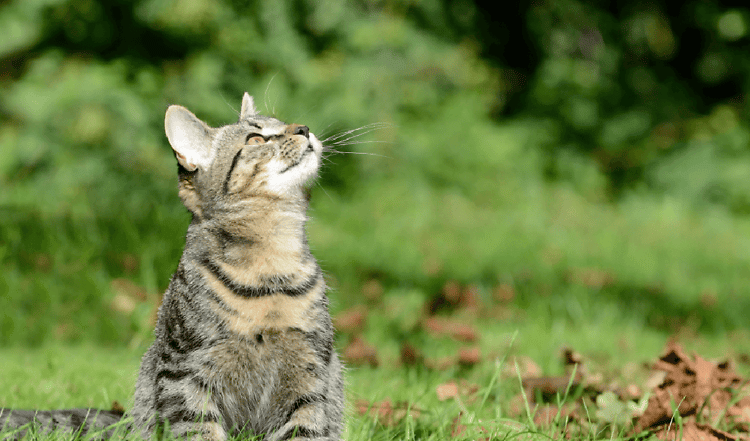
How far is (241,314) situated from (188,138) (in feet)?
2.16

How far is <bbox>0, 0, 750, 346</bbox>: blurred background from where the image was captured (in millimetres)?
5012

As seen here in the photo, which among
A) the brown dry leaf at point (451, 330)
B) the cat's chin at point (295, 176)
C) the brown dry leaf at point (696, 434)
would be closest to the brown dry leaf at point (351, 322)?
the brown dry leaf at point (451, 330)

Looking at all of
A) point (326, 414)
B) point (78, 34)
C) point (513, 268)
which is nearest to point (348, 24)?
point (78, 34)

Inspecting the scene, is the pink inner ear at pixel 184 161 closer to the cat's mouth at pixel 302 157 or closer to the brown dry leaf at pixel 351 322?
the cat's mouth at pixel 302 157

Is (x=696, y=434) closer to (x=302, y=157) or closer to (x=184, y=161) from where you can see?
(x=302, y=157)

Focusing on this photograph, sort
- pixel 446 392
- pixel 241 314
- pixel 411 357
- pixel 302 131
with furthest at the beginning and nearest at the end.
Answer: pixel 411 357
pixel 446 392
pixel 302 131
pixel 241 314

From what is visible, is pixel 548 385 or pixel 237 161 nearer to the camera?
pixel 237 161

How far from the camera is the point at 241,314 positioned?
7.20 ft

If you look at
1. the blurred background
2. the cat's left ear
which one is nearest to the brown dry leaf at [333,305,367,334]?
the blurred background

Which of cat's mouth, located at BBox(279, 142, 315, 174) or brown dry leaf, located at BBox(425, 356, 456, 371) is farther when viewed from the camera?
brown dry leaf, located at BBox(425, 356, 456, 371)

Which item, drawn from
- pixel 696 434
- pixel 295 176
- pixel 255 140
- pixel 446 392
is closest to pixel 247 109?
pixel 255 140

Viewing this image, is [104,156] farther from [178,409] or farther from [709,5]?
[709,5]

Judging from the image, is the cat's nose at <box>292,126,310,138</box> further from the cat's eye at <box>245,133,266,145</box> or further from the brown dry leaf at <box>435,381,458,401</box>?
the brown dry leaf at <box>435,381,458,401</box>

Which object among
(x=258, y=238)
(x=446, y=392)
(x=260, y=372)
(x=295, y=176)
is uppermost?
(x=295, y=176)
